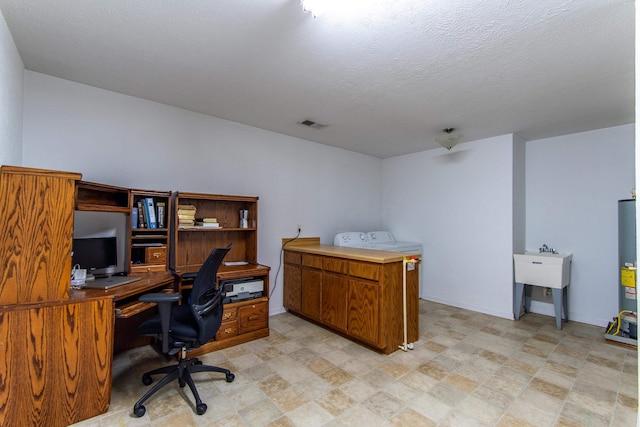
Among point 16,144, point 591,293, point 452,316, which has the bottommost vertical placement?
point 452,316

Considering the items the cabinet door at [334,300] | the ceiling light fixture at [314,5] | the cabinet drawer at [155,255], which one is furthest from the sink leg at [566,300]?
the cabinet drawer at [155,255]

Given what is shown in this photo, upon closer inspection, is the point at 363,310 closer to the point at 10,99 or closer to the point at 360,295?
the point at 360,295

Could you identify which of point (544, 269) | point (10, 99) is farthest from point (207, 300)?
point (544, 269)

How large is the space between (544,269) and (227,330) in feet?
12.4

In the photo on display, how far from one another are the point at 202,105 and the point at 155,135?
0.57m

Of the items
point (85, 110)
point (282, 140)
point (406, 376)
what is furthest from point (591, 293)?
point (85, 110)

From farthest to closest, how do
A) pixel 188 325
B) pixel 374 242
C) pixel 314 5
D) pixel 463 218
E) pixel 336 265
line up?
pixel 374 242
pixel 463 218
pixel 336 265
pixel 188 325
pixel 314 5

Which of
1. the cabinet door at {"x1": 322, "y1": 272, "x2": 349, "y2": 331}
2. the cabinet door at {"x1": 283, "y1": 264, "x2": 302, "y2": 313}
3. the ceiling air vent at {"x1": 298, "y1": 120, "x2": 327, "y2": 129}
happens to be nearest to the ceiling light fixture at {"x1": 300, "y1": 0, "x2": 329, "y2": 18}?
the ceiling air vent at {"x1": 298, "y1": 120, "x2": 327, "y2": 129}

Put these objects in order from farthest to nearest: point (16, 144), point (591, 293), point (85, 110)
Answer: point (591, 293)
point (85, 110)
point (16, 144)

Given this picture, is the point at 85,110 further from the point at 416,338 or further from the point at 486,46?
the point at 416,338

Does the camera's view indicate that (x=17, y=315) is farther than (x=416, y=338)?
No

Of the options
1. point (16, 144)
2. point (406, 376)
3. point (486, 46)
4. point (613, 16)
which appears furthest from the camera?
point (406, 376)

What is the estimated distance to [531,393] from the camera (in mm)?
2145

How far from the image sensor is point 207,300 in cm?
213
